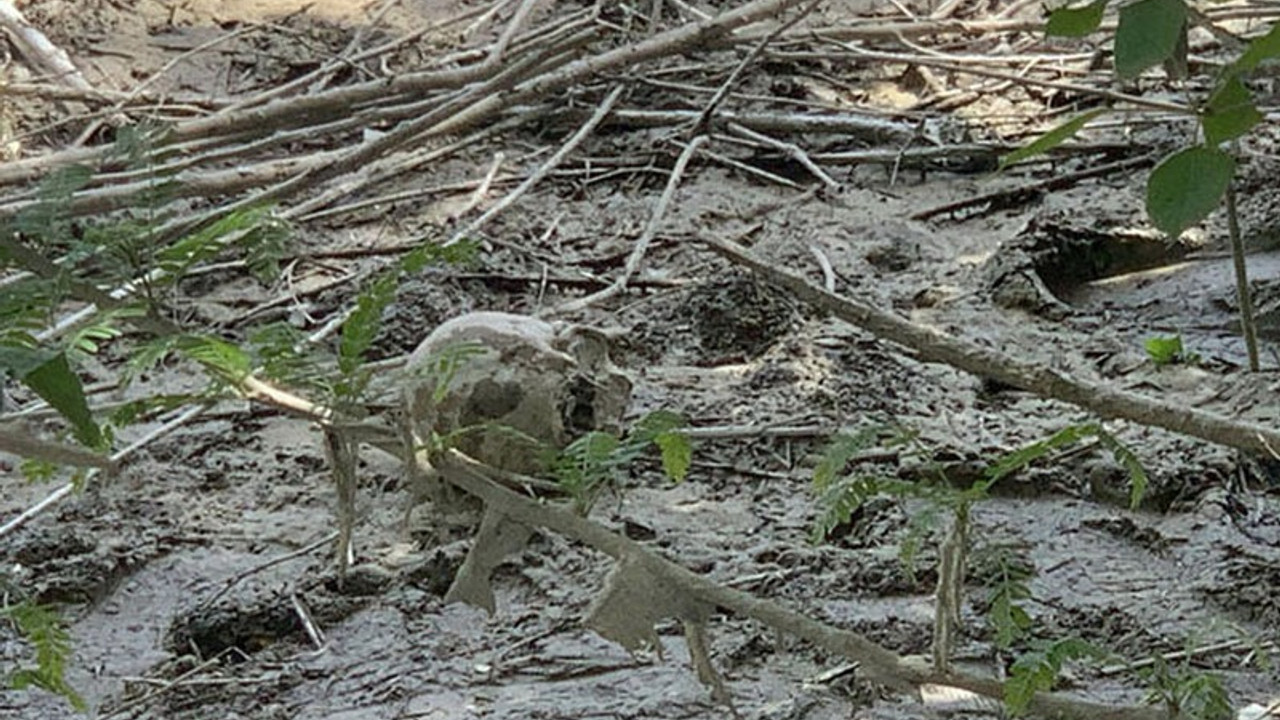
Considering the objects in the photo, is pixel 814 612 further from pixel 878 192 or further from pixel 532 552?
pixel 878 192

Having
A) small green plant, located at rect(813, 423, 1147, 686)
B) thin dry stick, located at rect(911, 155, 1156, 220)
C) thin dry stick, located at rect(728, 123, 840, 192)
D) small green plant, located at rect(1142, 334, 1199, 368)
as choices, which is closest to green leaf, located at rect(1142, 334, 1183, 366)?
small green plant, located at rect(1142, 334, 1199, 368)

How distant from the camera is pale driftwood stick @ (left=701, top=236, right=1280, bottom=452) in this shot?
2.01 metres

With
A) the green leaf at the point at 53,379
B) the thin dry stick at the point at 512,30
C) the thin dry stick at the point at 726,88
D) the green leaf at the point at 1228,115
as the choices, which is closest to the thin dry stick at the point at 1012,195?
the thin dry stick at the point at 726,88

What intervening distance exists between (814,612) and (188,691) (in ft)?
2.73

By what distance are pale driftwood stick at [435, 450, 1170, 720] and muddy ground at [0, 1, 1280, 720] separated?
1.11ft

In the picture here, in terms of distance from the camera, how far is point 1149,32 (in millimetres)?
1306

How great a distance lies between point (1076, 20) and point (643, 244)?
2.40 metres

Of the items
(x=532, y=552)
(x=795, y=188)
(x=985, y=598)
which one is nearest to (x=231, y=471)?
(x=532, y=552)

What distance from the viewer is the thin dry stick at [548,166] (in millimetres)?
3959


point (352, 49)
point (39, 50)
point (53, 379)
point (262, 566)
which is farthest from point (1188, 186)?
point (39, 50)

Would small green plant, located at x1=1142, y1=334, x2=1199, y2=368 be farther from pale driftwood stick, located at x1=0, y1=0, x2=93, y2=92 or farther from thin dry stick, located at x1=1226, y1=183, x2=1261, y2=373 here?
pale driftwood stick, located at x1=0, y1=0, x2=93, y2=92

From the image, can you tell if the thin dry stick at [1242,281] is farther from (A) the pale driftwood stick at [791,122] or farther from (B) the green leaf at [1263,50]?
(A) the pale driftwood stick at [791,122]

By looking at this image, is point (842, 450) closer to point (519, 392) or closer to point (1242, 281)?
point (519, 392)

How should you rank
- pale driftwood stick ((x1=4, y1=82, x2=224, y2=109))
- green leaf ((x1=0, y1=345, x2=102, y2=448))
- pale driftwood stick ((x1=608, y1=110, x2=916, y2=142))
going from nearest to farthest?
1. green leaf ((x1=0, y1=345, x2=102, y2=448))
2. pale driftwood stick ((x1=608, y1=110, x2=916, y2=142))
3. pale driftwood stick ((x1=4, y1=82, x2=224, y2=109))
